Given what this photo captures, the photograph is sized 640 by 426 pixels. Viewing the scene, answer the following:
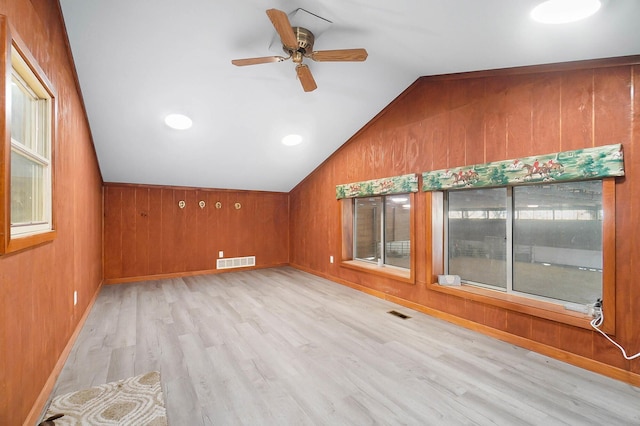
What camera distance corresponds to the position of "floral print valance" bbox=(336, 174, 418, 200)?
3.62m

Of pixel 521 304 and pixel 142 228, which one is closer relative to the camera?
pixel 521 304

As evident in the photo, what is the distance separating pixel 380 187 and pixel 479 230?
1372 millimetres

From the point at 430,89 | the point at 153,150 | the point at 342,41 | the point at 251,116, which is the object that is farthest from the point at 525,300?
the point at 153,150

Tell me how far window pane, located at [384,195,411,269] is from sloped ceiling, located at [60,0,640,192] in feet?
4.32

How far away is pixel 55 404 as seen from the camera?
1.79 metres

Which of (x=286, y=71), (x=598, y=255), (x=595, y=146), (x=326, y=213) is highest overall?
(x=286, y=71)

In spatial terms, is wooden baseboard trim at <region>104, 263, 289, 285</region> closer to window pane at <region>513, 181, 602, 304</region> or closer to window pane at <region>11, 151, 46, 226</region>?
window pane at <region>11, 151, 46, 226</region>

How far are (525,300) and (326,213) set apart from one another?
3.27 meters

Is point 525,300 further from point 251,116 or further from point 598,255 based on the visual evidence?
point 251,116

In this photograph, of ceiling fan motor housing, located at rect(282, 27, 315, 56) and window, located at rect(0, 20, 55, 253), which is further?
ceiling fan motor housing, located at rect(282, 27, 315, 56)

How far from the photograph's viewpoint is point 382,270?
416 cm

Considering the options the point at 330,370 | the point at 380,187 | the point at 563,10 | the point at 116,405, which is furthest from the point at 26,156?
the point at 380,187

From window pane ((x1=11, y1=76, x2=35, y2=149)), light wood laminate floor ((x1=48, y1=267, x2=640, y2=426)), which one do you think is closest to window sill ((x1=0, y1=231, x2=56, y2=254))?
window pane ((x1=11, y1=76, x2=35, y2=149))

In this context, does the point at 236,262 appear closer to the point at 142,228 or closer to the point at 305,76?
the point at 142,228
